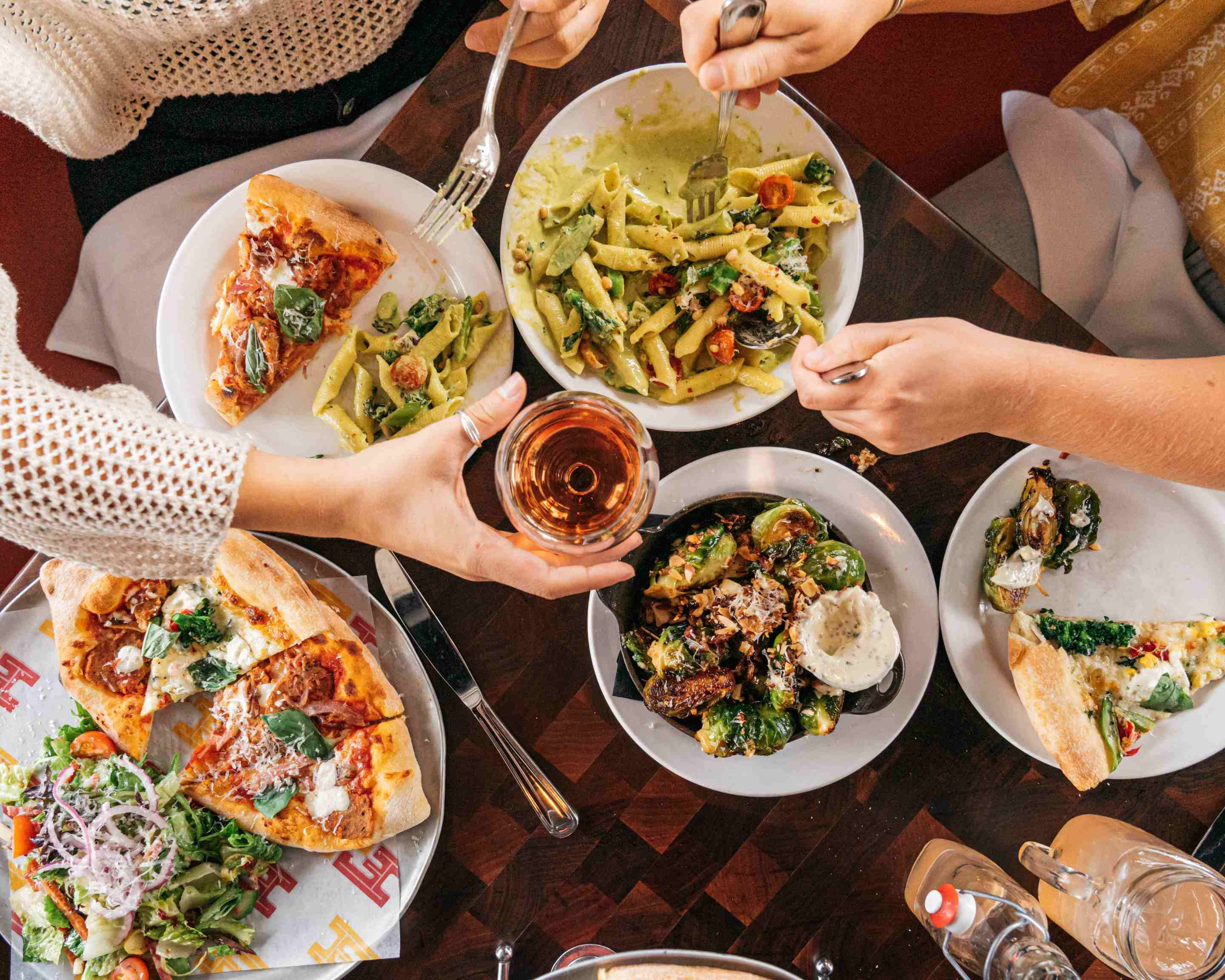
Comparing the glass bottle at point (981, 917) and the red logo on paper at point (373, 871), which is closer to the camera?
the glass bottle at point (981, 917)

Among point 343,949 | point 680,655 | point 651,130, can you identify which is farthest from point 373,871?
point 651,130

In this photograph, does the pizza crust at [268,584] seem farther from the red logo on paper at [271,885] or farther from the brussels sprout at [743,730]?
the brussels sprout at [743,730]

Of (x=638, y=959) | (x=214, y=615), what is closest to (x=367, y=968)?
(x=638, y=959)

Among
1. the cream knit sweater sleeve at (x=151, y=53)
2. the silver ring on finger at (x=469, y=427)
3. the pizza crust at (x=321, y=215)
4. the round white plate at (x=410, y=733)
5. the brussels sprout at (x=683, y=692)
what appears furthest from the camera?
the round white plate at (x=410, y=733)

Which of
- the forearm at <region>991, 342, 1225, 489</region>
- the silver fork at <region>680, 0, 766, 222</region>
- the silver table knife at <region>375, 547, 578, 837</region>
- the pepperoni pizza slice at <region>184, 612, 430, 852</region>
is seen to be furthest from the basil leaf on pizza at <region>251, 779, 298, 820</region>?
the forearm at <region>991, 342, 1225, 489</region>

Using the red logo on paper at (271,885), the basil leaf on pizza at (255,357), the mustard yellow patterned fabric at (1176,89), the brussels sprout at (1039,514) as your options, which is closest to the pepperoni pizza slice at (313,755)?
the red logo on paper at (271,885)

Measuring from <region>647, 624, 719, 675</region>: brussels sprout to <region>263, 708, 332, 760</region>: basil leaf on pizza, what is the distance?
82 cm

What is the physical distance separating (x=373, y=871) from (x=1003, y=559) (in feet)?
5.35

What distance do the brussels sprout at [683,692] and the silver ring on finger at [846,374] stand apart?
2.16 ft

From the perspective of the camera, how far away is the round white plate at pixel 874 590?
182 centimetres

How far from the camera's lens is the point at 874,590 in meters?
1.88

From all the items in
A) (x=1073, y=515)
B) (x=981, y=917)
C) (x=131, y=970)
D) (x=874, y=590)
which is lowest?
(x=981, y=917)

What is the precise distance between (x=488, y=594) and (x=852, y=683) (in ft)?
2.85

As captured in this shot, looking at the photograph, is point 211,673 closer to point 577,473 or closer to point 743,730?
point 577,473
